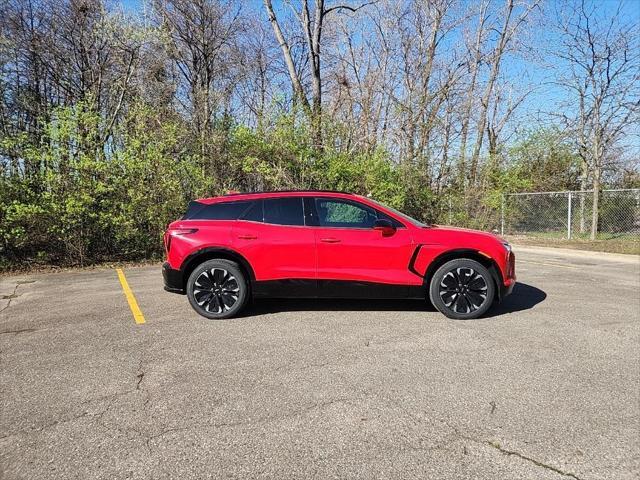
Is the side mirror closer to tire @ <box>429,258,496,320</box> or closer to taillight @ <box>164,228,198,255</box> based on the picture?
tire @ <box>429,258,496,320</box>

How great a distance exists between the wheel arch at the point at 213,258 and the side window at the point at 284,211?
610 mm

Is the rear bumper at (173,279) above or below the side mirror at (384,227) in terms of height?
below

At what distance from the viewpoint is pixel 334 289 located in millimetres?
5586

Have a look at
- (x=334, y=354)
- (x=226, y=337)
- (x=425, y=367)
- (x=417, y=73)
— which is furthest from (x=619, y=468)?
(x=417, y=73)

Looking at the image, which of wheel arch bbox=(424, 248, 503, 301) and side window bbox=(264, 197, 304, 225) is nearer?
wheel arch bbox=(424, 248, 503, 301)

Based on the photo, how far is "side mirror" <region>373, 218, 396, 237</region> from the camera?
550 centimetres

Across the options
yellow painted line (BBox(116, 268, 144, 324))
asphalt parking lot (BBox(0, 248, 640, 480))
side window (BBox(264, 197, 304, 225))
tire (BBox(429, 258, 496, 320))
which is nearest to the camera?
asphalt parking lot (BBox(0, 248, 640, 480))

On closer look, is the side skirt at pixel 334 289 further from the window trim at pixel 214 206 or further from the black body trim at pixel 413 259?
the window trim at pixel 214 206

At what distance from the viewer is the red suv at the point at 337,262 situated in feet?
18.1

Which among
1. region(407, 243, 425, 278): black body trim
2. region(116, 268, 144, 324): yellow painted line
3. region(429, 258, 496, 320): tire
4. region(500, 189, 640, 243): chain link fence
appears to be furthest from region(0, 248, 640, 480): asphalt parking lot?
region(500, 189, 640, 243): chain link fence

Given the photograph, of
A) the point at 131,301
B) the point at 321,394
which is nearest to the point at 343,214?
the point at 321,394

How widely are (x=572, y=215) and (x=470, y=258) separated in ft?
50.3

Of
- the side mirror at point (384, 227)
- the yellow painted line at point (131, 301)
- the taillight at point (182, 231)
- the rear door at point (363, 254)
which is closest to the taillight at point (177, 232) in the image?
the taillight at point (182, 231)

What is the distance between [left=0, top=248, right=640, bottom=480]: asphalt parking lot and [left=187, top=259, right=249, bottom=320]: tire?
0.69 ft
